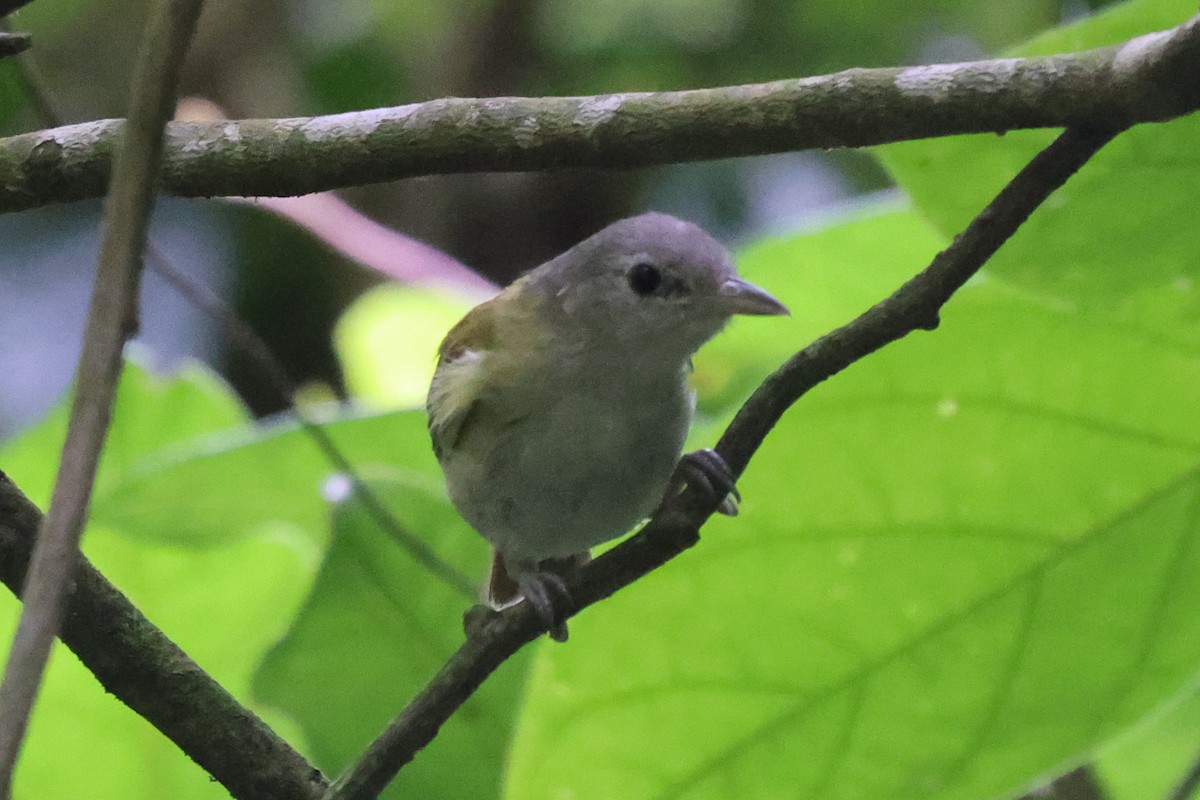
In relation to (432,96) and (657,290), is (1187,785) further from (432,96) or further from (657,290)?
(432,96)

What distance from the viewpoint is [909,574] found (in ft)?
3.92

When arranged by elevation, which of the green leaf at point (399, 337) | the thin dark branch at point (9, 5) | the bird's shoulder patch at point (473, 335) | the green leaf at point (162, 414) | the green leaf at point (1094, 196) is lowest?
the green leaf at point (399, 337)

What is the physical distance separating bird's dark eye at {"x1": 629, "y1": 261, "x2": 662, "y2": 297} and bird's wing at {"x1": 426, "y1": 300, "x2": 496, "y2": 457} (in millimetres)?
184

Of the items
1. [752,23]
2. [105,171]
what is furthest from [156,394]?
[752,23]

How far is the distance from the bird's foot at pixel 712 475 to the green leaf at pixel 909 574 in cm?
11

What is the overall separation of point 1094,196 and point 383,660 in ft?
2.88

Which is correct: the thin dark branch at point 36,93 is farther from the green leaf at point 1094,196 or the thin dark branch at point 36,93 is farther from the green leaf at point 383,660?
the green leaf at point 1094,196

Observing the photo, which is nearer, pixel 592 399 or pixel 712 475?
pixel 712 475

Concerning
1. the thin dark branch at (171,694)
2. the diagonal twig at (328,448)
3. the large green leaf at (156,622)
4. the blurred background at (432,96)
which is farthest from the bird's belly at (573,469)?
the blurred background at (432,96)

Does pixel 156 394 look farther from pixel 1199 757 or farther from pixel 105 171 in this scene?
pixel 1199 757

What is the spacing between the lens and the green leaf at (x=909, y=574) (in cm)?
118

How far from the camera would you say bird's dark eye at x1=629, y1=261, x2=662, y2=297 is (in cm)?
135

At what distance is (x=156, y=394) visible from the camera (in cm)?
176

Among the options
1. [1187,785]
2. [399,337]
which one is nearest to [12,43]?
[1187,785]
